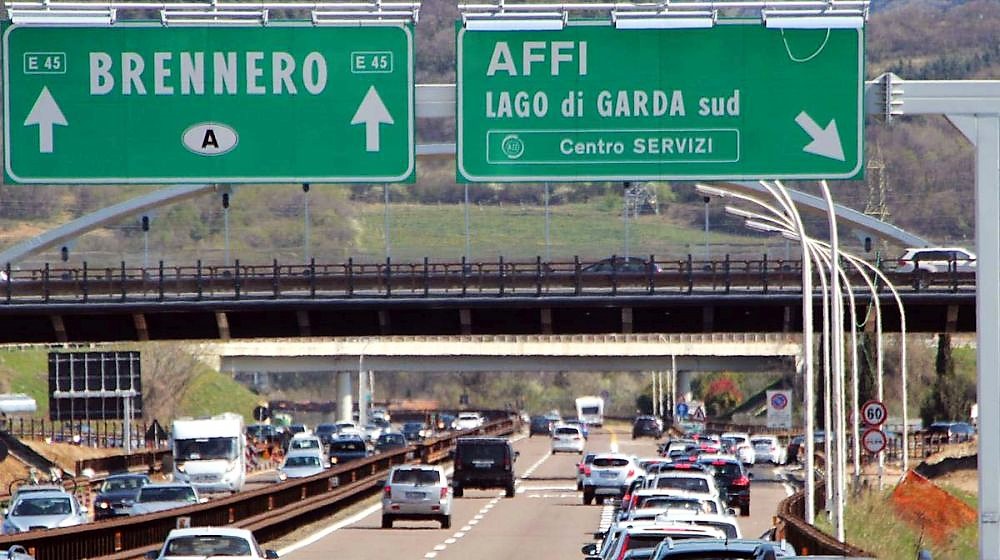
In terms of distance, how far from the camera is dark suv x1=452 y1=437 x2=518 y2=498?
55.0 m

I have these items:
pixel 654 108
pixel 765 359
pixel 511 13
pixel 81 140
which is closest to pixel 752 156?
pixel 654 108

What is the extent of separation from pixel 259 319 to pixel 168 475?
6930mm

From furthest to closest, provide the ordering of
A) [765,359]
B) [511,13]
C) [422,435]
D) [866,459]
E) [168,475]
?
[765,359]
[422,435]
[866,459]
[168,475]
[511,13]

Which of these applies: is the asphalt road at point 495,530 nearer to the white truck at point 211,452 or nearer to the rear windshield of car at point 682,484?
the rear windshield of car at point 682,484

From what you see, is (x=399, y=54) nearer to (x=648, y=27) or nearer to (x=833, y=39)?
(x=648, y=27)

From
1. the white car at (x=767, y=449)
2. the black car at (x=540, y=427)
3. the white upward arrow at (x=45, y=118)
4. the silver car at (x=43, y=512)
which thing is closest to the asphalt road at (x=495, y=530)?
the silver car at (x=43, y=512)

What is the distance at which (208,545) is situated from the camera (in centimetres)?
2284

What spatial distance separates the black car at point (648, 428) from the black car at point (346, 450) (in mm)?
42667

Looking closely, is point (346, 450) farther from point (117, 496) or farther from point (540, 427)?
point (540, 427)

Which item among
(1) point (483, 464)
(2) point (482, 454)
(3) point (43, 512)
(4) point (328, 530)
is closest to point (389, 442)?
(1) point (483, 464)

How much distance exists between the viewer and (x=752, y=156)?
18516 millimetres

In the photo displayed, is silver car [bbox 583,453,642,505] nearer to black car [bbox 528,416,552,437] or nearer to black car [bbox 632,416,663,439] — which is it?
black car [bbox 632,416,663,439]

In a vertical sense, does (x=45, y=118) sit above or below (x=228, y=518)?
above

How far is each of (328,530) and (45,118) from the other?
23935mm
